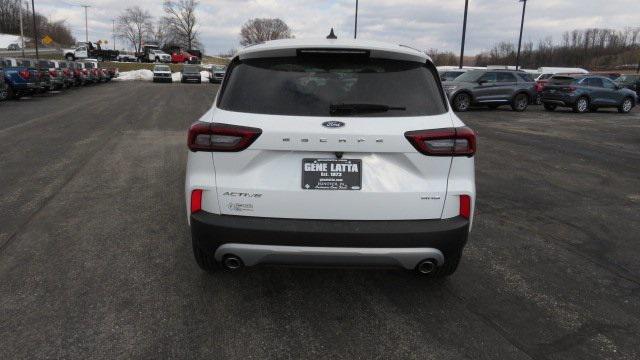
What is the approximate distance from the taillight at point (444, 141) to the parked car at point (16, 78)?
2222cm

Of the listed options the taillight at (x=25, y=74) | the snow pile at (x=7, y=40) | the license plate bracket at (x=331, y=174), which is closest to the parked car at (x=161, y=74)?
the taillight at (x=25, y=74)

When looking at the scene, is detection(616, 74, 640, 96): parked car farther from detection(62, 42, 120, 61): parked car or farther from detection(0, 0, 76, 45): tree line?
detection(0, 0, 76, 45): tree line

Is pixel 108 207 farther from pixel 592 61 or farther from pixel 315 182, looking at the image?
pixel 592 61

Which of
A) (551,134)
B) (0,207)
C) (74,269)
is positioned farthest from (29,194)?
(551,134)

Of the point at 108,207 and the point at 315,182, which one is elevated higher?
the point at 315,182

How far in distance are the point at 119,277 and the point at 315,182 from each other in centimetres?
190

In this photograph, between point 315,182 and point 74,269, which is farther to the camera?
point 74,269

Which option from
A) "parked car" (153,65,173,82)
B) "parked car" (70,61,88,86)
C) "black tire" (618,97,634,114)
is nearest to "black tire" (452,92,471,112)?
"black tire" (618,97,634,114)

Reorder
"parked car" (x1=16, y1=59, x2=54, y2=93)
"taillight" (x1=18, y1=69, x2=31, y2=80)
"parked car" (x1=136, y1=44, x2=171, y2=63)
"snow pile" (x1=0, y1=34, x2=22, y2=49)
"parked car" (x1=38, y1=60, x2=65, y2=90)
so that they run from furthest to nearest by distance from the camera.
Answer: "snow pile" (x1=0, y1=34, x2=22, y2=49), "parked car" (x1=136, y1=44, x2=171, y2=63), "parked car" (x1=38, y1=60, x2=65, y2=90), "parked car" (x1=16, y1=59, x2=54, y2=93), "taillight" (x1=18, y1=69, x2=31, y2=80)

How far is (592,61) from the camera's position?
98.1 metres

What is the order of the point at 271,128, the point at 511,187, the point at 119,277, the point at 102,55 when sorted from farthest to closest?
the point at 102,55, the point at 511,187, the point at 119,277, the point at 271,128

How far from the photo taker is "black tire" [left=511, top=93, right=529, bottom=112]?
858 inches

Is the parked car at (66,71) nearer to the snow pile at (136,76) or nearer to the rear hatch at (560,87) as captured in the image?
the snow pile at (136,76)

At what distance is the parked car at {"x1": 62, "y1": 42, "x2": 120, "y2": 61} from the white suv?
237ft
